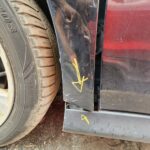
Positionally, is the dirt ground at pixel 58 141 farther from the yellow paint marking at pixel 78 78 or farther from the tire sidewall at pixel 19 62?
the yellow paint marking at pixel 78 78

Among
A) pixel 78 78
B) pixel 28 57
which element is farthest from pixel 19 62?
pixel 78 78

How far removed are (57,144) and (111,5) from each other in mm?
1047

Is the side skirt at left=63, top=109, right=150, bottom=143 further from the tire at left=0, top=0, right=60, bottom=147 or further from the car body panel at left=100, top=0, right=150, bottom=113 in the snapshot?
the tire at left=0, top=0, right=60, bottom=147

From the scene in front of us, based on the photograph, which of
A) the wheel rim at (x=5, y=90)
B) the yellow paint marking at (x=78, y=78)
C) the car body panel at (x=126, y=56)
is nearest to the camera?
the car body panel at (x=126, y=56)

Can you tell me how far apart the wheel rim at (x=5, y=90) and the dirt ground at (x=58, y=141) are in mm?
335

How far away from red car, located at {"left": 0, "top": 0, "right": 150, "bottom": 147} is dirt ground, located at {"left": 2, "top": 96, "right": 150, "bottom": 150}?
1.01 ft

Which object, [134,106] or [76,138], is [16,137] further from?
[134,106]

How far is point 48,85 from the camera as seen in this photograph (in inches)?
68.4

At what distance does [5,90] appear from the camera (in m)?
1.87

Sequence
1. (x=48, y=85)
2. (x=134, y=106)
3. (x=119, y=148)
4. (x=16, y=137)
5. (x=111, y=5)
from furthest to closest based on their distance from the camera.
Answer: (x=119, y=148) < (x=16, y=137) < (x=48, y=85) < (x=134, y=106) < (x=111, y=5)

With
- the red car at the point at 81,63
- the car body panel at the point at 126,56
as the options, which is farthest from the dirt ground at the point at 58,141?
the car body panel at the point at 126,56

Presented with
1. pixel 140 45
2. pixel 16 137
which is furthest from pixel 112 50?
pixel 16 137

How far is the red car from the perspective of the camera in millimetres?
1428

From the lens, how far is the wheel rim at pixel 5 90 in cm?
167
